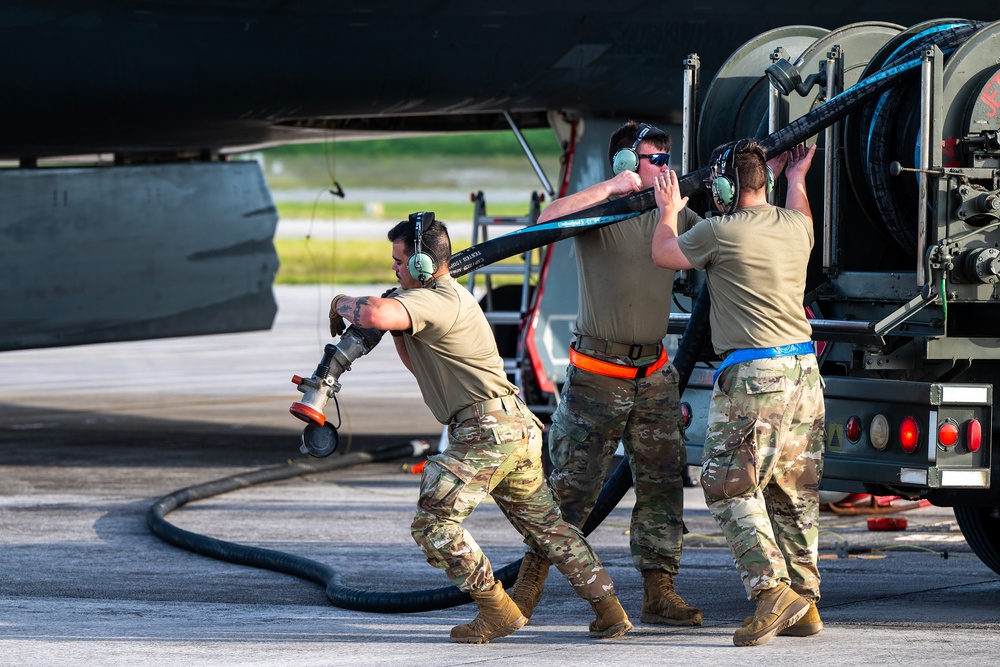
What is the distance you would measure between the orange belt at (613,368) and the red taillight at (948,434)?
128 centimetres

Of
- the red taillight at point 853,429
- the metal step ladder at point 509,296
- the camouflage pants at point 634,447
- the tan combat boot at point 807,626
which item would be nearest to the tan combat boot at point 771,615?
the tan combat boot at point 807,626

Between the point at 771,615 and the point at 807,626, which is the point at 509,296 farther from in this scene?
the point at 771,615

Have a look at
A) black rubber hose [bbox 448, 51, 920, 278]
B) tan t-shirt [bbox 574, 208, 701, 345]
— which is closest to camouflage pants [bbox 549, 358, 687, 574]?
tan t-shirt [bbox 574, 208, 701, 345]

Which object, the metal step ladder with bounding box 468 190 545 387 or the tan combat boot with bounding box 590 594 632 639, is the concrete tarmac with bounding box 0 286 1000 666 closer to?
Result: the tan combat boot with bounding box 590 594 632 639

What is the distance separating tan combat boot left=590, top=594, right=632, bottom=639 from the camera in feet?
21.7

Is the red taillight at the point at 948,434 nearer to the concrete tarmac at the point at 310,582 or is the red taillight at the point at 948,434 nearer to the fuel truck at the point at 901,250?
the fuel truck at the point at 901,250

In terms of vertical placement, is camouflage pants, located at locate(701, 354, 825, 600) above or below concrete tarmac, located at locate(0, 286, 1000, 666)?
above

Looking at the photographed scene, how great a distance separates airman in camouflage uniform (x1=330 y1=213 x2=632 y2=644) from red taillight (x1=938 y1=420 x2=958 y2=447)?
62.2 inches

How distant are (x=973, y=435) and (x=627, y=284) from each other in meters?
1.67

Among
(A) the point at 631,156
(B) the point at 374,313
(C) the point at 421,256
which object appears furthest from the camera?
(A) the point at 631,156

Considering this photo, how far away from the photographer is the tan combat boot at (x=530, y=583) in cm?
694

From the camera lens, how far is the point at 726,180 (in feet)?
21.6

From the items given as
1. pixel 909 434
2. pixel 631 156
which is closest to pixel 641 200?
pixel 631 156

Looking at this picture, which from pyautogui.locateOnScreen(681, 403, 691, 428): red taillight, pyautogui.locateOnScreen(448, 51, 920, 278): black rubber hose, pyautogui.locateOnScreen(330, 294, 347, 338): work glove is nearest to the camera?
pyautogui.locateOnScreen(330, 294, 347, 338): work glove
